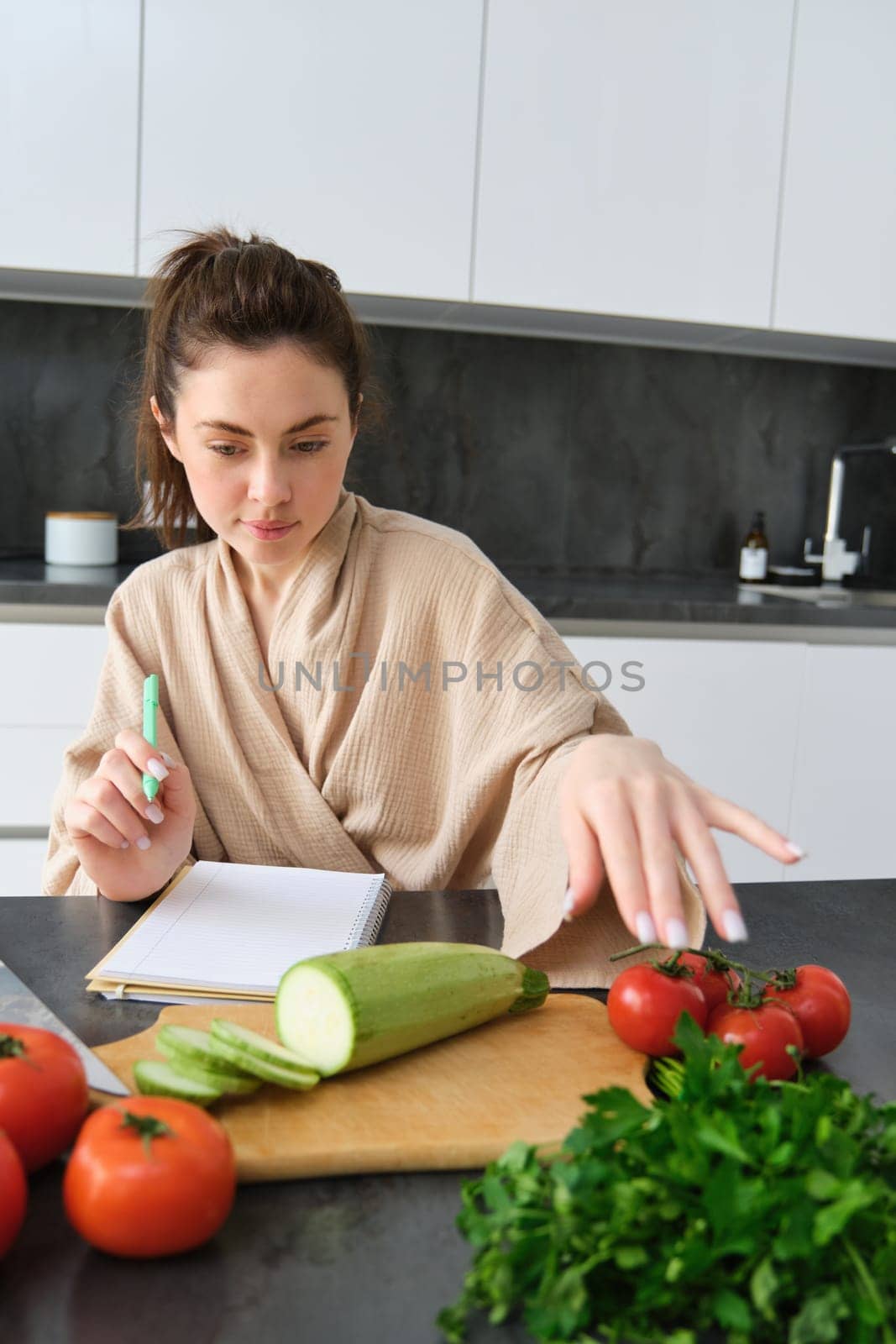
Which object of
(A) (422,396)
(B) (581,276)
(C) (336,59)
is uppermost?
(C) (336,59)

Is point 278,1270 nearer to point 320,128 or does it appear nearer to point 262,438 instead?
point 262,438

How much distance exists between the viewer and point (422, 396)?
3023 millimetres

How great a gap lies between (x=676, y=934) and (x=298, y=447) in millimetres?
758

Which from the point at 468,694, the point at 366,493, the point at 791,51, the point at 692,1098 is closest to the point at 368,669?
the point at 468,694

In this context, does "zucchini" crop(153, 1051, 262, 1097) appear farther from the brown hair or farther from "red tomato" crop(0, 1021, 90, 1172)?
the brown hair

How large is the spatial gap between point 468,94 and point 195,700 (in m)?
1.71

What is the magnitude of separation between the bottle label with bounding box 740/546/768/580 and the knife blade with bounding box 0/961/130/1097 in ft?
8.32

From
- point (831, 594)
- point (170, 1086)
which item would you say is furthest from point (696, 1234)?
point (831, 594)

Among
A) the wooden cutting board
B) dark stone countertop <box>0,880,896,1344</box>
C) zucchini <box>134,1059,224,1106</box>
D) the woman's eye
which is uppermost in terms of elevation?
the woman's eye

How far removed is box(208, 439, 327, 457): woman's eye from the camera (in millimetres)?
1258

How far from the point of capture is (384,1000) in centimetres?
76

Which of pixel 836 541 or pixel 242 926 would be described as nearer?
pixel 242 926

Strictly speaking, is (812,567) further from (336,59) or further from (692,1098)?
(692,1098)

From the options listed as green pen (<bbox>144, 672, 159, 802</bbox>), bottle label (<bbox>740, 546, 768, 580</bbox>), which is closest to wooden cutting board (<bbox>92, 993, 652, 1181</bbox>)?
green pen (<bbox>144, 672, 159, 802</bbox>)
